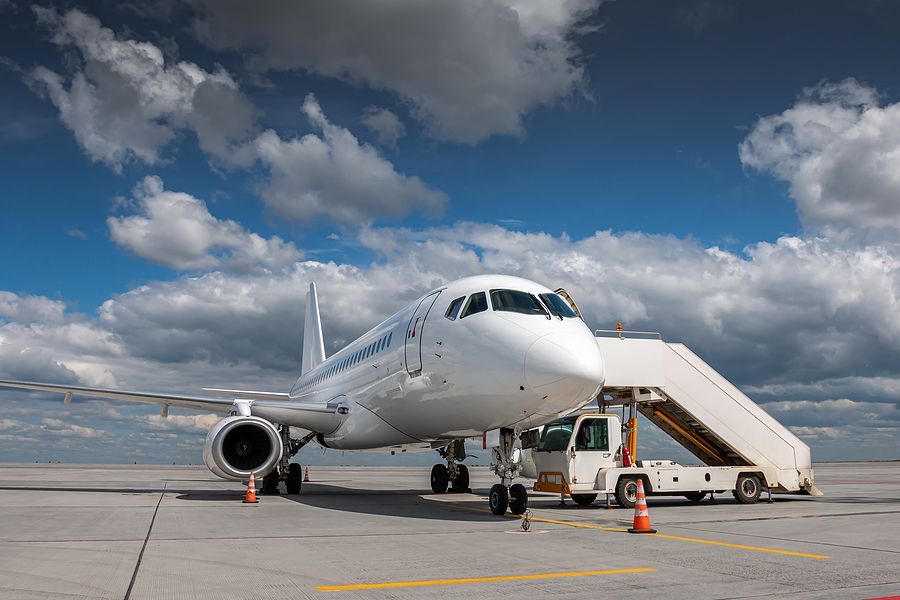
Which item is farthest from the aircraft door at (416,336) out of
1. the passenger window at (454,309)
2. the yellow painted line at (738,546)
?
the yellow painted line at (738,546)

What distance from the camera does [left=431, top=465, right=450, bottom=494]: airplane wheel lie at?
66.3 feet

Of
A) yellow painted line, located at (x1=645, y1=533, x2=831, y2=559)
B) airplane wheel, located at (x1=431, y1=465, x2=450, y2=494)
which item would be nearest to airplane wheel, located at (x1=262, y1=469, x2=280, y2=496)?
airplane wheel, located at (x1=431, y1=465, x2=450, y2=494)

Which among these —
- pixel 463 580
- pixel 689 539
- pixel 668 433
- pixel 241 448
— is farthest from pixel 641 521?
pixel 241 448

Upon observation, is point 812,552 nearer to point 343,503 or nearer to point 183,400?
point 343,503

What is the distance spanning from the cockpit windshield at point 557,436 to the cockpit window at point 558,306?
393 centimetres

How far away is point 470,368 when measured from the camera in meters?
12.1

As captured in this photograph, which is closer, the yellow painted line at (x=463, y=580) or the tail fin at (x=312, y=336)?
the yellow painted line at (x=463, y=580)

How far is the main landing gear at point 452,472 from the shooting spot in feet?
65.2

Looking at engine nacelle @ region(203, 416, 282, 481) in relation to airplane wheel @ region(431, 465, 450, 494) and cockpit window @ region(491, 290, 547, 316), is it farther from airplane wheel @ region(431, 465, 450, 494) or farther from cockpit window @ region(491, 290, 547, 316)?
cockpit window @ region(491, 290, 547, 316)

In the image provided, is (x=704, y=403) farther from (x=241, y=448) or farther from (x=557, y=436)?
(x=241, y=448)

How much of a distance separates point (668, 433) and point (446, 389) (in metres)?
7.91

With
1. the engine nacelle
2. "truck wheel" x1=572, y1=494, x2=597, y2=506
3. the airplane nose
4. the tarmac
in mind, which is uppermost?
the airplane nose

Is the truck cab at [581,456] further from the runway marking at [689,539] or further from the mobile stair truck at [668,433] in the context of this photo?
Answer: the runway marking at [689,539]

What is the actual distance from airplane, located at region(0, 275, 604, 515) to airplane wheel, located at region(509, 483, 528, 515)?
0.02m
